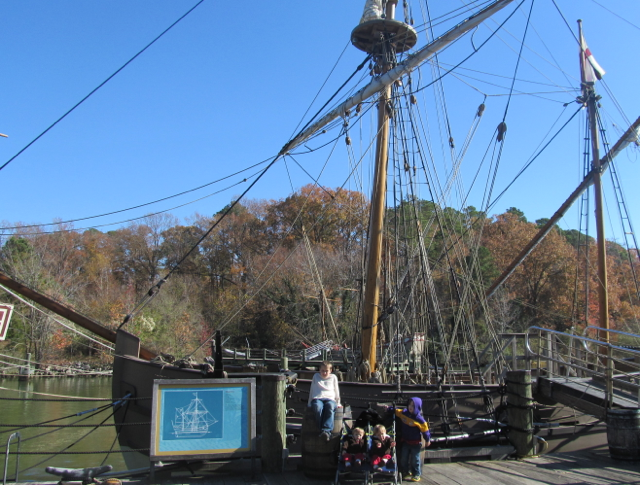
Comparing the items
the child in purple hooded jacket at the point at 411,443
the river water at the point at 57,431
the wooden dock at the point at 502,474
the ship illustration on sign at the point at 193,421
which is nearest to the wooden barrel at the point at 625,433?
the wooden dock at the point at 502,474

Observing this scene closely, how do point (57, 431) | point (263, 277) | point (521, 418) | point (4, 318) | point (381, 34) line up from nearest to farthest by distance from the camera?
1. point (4, 318)
2. point (521, 418)
3. point (381, 34)
4. point (57, 431)
5. point (263, 277)

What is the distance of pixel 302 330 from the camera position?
37.5m

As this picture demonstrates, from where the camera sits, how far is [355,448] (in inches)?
224

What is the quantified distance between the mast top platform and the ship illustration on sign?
12.9 m

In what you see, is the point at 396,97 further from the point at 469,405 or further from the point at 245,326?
the point at 245,326

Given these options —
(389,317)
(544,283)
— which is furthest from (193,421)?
(544,283)

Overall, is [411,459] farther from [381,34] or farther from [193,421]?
[381,34]

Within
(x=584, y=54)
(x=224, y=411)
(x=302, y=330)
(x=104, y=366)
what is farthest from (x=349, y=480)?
(x=104, y=366)

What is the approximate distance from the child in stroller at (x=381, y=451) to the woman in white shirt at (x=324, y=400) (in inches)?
21.1

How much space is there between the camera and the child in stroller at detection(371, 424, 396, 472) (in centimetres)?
563

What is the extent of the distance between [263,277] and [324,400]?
3632 centimetres

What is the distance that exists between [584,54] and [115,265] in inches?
1738

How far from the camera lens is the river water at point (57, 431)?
31.1 feet

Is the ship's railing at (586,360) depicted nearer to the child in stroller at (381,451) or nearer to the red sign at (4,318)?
the child in stroller at (381,451)
